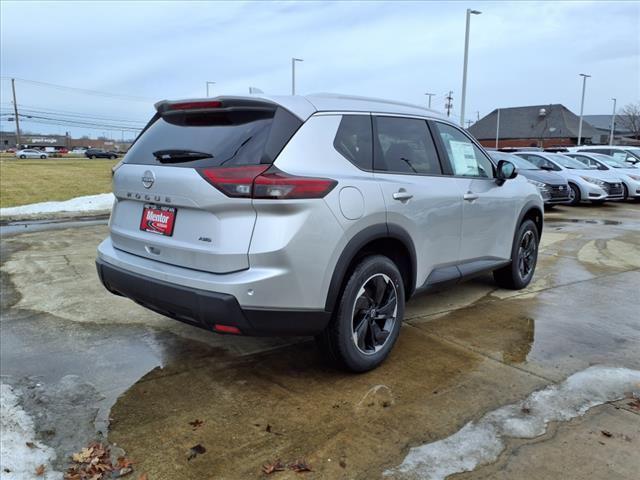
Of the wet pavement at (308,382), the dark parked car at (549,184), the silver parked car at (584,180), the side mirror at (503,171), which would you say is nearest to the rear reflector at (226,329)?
the wet pavement at (308,382)

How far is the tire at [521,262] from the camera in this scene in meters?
5.58

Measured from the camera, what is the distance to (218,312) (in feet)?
9.80

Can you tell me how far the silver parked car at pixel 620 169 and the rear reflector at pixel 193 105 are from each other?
1607cm

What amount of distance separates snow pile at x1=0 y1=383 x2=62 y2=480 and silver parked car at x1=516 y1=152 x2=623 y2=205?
Result: 1461cm

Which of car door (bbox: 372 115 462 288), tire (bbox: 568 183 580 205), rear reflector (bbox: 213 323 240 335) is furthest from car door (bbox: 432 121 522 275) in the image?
tire (bbox: 568 183 580 205)

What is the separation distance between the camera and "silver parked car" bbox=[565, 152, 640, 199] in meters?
16.3

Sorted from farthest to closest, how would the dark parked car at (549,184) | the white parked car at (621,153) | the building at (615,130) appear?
the building at (615,130)
the white parked car at (621,153)
the dark parked car at (549,184)

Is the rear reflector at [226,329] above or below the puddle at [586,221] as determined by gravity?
above

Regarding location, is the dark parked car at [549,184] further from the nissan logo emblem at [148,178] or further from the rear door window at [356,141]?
the nissan logo emblem at [148,178]

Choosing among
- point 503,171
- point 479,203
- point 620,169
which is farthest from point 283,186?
point 620,169

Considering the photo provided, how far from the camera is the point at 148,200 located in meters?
3.44

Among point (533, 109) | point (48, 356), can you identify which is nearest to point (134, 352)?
point (48, 356)

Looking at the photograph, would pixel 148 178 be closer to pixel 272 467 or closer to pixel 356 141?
pixel 356 141

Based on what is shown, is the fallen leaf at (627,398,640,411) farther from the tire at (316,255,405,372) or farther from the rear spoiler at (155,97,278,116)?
the rear spoiler at (155,97,278,116)
